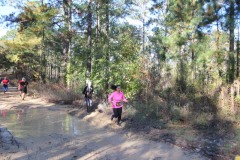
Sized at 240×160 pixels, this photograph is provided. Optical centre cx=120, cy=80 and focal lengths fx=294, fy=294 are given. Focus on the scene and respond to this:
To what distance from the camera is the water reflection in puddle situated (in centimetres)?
1056

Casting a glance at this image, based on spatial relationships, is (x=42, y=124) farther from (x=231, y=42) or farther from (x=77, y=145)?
(x=231, y=42)

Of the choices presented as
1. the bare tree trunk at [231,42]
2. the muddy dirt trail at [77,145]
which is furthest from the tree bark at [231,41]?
the muddy dirt trail at [77,145]

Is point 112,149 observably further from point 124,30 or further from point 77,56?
point 124,30

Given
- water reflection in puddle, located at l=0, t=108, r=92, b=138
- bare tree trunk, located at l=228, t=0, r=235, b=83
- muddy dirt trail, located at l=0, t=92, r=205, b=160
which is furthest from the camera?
bare tree trunk, located at l=228, t=0, r=235, b=83

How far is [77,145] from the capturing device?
340 inches

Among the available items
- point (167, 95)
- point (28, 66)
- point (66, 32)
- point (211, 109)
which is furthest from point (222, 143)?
point (28, 66)

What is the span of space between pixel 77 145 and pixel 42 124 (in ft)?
13.3

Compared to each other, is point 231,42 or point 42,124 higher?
point 231,42

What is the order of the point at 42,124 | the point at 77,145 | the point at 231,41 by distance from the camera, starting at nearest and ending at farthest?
1. the point at 77,145
2. the point at 42,124
3. the point at 231,41

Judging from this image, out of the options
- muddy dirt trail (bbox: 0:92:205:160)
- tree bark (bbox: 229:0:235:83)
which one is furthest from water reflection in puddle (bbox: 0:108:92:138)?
tree bark (bbox: 229:0:235:83)

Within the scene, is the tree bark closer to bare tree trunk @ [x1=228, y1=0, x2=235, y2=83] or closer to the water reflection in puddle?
bare tree trunk @ [x1=228, y1=0, x2=235, y2=83]

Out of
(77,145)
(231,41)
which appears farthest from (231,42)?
(77,145)

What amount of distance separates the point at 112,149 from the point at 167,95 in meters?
7.41

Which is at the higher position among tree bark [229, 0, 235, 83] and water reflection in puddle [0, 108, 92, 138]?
tree bark [229, 0, 235, 83]
